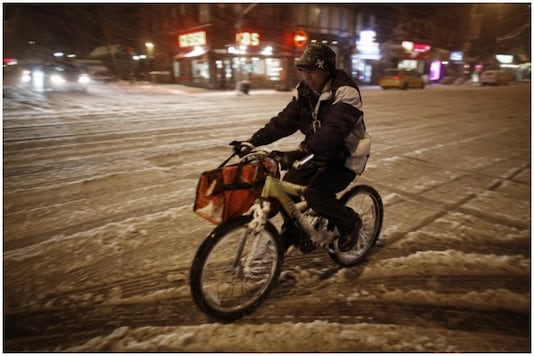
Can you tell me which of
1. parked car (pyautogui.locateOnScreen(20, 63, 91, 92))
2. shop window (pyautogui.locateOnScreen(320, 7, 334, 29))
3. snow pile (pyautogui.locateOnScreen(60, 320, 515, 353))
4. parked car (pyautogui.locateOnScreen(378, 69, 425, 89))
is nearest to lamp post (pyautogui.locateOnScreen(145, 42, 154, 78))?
parked car (pyautogui.locateOnScreen(20, 63, 91, 92))

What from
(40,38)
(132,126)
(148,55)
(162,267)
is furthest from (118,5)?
(162,267)

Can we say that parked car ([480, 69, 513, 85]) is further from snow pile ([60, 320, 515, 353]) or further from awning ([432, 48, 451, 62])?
snow pile ([60, 320, 515, 353])

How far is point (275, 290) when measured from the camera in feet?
9.96

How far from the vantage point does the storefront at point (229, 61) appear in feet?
93.2

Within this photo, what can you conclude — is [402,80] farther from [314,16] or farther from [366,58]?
[314,16]

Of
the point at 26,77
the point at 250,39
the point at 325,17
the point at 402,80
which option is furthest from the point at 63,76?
the point at 402,80

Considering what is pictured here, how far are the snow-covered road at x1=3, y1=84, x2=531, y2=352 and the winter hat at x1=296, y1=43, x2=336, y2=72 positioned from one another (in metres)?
1.70

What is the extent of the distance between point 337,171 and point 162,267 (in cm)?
172

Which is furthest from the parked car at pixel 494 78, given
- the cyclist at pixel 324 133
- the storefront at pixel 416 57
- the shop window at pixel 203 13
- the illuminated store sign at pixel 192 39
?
the cyclist at pixel 324 133

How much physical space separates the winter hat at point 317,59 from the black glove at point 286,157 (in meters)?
0.60

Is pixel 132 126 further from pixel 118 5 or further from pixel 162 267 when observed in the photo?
pixel 118 5

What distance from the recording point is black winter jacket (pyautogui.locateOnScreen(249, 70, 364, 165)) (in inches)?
102

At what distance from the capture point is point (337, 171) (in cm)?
291

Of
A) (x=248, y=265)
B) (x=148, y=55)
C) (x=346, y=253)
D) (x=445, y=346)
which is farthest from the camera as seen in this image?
(x=148, y=55)
